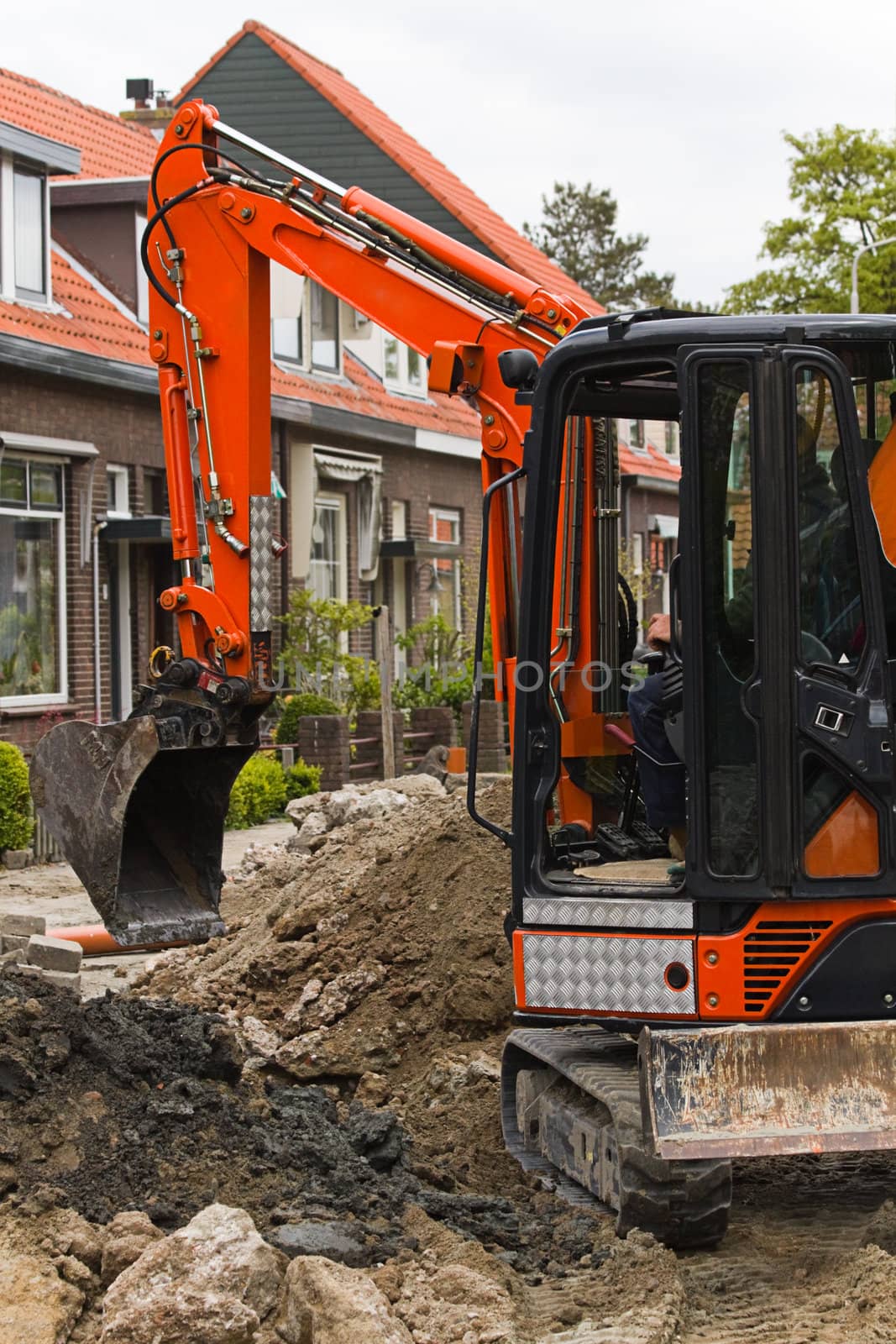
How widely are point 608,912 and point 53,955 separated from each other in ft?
13.7

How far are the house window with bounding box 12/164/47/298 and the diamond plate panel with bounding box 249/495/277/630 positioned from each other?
1059cm

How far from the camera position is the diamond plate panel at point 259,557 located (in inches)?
299

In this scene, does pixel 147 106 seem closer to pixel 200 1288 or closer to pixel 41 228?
pixel 41 228

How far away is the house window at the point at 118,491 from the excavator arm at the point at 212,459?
34.8ft

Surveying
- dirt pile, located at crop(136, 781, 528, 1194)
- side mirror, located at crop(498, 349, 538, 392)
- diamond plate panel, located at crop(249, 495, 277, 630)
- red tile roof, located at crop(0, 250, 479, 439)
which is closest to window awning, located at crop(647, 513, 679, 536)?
red tile roof, located at crop(0, 250, 479, 439)

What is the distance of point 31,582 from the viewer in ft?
55.9

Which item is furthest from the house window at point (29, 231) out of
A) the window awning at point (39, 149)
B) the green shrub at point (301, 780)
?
the green shrub at point (301, 780)

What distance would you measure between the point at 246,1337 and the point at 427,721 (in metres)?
16.2

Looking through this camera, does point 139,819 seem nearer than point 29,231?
Yes

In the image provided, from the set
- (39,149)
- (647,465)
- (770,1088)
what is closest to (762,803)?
(770,1088)

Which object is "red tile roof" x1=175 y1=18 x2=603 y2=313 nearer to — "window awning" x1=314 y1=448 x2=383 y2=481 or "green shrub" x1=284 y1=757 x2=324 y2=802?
"window awning" x1=314 y1=448 x2=383 y2=481

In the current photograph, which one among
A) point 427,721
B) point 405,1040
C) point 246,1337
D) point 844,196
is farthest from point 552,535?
point 844,196

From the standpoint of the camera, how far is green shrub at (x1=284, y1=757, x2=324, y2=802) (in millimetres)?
18109

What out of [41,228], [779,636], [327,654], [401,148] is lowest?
[327,654]
